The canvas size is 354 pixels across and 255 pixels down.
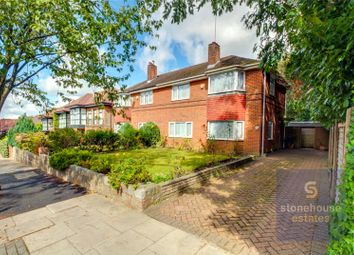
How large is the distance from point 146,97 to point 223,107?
10.0 m

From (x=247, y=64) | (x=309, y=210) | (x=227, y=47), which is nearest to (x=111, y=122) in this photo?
(x=227, y=47)

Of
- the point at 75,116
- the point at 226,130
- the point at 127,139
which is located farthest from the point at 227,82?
the point at 75,116

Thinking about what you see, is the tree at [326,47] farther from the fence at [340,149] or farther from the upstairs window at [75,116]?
the upstairs window at [75,116]

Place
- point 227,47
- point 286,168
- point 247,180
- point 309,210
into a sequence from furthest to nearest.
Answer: point 227,47 → point 286,168 → point 247,180 → point 309,210

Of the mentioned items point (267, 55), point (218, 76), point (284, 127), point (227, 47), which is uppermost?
point (227, 47)

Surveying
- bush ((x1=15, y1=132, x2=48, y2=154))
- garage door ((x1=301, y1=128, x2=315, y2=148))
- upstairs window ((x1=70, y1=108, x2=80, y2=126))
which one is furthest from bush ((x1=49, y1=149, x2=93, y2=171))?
upstairs window ((x1=70, y1=108, x2=80, y2=126))

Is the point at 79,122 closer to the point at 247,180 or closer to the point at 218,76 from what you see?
the point at 218,76

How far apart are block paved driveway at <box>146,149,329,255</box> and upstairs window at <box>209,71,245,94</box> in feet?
25.6

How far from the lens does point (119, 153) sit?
14.7 meters

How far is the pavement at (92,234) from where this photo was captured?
3.79 m

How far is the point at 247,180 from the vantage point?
834cm

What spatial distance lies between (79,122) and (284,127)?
29027mm

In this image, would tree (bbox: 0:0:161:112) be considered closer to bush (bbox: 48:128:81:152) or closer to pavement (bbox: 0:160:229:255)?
pavement (bbox: 0:160:229:255)

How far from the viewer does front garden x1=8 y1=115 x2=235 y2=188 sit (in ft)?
21.1
